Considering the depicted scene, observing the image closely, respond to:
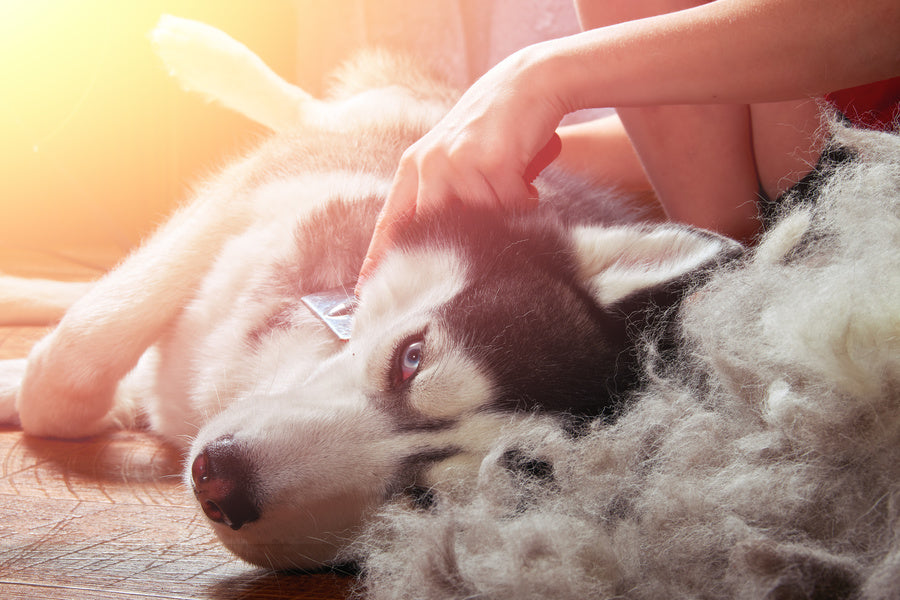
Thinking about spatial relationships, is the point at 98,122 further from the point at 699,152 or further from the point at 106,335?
the point at 699,152

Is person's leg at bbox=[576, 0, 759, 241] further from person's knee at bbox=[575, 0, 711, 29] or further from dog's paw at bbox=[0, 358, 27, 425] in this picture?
dog's paw at bbox=[0, 358, 27, 425]

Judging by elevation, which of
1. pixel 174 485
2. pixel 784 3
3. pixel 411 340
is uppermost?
pixel 784 3

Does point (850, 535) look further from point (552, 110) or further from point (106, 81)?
point (106, 81)

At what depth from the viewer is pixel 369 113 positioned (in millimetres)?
2076

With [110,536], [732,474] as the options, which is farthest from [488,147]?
[110,536]

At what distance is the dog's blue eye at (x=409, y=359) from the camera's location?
99 cm

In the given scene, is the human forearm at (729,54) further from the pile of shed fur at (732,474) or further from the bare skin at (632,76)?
the pile of shed fur at (732,474)

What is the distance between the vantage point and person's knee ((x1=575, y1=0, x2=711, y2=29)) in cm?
176

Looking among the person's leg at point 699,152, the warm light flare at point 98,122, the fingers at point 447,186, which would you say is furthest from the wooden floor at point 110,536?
the warm light flare at point 98,122

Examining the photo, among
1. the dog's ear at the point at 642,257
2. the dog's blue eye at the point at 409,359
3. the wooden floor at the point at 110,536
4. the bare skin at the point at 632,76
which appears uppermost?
the bare skin at the point at 632,76

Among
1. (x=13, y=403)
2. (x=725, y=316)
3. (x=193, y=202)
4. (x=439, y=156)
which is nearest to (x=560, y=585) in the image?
(x=725, y=316)

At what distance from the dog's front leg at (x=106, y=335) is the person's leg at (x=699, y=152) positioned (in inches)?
38.2

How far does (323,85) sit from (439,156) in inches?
91.8

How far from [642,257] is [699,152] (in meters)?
0.87
